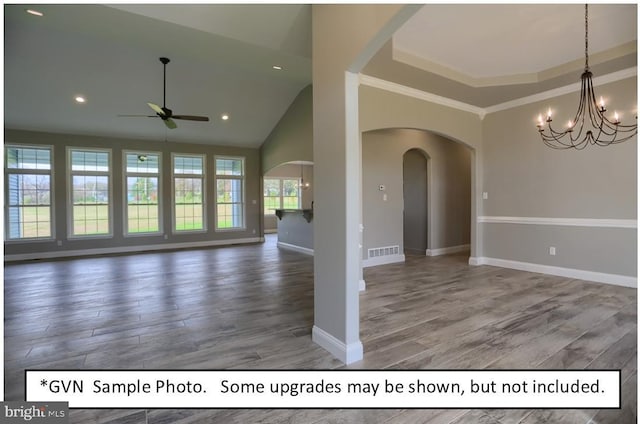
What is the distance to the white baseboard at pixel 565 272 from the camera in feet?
14.1

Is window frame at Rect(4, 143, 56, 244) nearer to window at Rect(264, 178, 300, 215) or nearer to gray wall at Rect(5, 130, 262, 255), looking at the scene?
gray wall at Rect(5, 130, 262, 255)

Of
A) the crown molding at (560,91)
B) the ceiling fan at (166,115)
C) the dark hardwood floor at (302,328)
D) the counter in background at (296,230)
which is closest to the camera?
the dark hardwood floor at (302,328)

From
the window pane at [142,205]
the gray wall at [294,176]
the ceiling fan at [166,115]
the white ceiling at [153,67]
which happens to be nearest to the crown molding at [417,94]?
the white ceiling at [153,67]

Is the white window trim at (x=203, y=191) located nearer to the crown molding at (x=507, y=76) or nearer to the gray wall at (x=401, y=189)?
the gray wall at (x=401, y=189)

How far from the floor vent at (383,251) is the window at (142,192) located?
229 inches

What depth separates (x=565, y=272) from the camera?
4.82 m

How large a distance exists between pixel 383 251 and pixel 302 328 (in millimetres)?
3270

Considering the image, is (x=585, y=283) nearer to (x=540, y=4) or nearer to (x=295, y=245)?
(x=540, y=4)

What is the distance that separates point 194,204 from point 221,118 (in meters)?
2.63

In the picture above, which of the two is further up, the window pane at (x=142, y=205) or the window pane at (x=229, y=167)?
the window pane at (x=229, y=167)

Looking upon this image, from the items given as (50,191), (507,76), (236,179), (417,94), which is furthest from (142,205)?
(507,76)

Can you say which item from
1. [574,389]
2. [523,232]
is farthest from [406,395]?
[523,232]

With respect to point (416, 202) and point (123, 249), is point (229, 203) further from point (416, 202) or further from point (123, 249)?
point (416, 202)

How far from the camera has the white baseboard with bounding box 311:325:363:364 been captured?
238 cm
